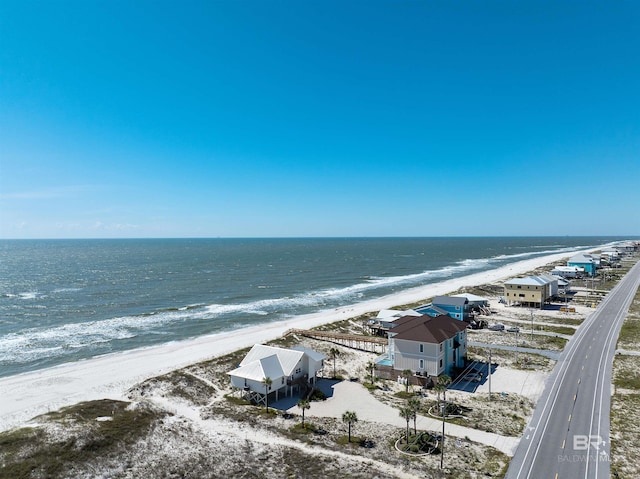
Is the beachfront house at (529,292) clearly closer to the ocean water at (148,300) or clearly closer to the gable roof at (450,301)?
the gable roof at (450,301)

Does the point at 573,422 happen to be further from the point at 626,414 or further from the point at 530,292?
the point at 530,292

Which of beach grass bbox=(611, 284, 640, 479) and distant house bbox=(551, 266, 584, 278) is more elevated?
distant house bbox=(551, 266, 584, 278)

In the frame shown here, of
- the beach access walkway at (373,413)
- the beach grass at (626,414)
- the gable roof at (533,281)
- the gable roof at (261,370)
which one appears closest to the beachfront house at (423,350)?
the beach access walkway at (373,413)

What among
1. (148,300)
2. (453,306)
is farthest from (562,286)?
(148,300)

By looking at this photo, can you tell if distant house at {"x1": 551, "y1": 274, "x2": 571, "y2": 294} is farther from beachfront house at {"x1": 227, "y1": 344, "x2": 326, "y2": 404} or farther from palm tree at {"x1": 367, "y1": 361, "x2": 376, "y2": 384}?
beachfront house at {"x1": 227, "y1": 344, "x2": 326, "y2": 404}

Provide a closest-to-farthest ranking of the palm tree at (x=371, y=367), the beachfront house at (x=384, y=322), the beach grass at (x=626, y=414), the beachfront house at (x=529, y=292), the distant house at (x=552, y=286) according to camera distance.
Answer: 1. the beach grass at (x=626, y=414)
2. the palm tree at (x=371, y=367)
3. the beachfront house at (x=384, y=322)
4. the beachfront house at (x=529, y=292)
5. the distant house at (x=552, y=286)

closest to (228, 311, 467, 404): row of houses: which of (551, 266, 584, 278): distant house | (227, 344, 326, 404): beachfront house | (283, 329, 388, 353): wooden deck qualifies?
(227, 344, 326, 404): beachfront house

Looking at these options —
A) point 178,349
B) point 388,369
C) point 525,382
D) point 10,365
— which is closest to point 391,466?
point 388,369
